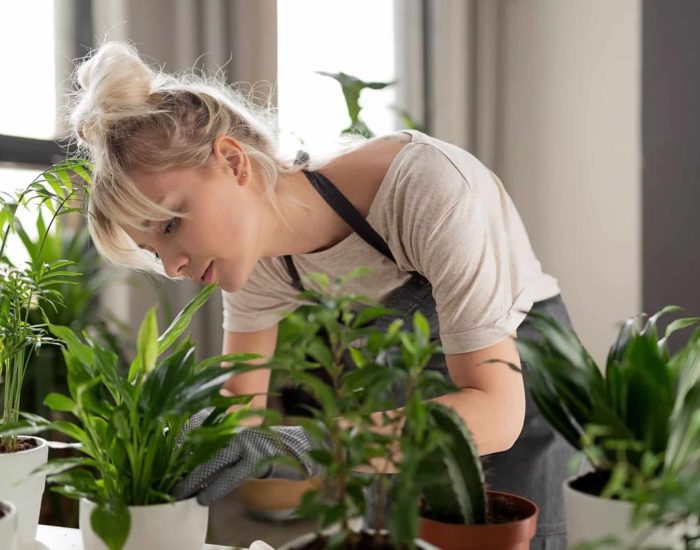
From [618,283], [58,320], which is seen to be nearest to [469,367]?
[58,320]

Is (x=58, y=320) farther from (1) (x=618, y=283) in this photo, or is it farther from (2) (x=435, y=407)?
(1) (x=618, y=283)

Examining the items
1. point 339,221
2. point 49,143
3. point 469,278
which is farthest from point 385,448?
point 49,143

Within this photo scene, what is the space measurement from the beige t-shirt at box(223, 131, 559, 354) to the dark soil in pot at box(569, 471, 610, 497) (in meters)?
0.42

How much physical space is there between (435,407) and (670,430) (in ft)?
0.55

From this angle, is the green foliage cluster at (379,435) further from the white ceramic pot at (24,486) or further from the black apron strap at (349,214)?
the black apron strap at (349,214)

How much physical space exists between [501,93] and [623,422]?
124 inches

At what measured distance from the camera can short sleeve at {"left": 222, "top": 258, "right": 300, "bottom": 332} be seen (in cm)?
139

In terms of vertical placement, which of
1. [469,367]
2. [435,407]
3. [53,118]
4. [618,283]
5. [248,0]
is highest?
[248,0]

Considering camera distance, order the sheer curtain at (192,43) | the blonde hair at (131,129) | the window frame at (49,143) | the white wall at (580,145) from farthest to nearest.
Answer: the white wall at (580,145) < the sheer curtain at (192,43) < the window frame at (49,143) < the blonde hair at (131,129)

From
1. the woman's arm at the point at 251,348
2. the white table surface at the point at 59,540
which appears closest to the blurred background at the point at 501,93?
the woman's arm at the point at 251,348

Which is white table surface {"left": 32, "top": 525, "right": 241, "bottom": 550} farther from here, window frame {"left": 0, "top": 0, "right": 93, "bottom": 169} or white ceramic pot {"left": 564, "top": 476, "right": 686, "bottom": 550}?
window frame {"left": 0, "top": 0, "right": 93, "bottom": 169}

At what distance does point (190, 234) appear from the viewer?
1112 mm

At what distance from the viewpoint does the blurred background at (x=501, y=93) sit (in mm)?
2133

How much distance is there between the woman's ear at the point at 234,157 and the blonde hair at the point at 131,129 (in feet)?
0.05
